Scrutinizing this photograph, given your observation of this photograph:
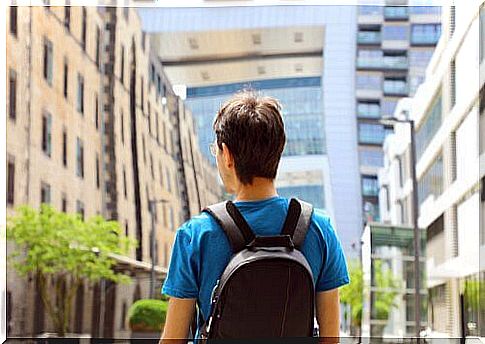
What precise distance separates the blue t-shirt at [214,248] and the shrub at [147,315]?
6752mm

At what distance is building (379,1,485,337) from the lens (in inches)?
267

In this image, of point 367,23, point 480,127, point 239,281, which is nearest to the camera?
point 239,281

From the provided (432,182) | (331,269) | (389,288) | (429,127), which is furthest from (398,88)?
(331,269)

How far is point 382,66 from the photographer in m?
8.12

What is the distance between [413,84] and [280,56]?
41.7 inches

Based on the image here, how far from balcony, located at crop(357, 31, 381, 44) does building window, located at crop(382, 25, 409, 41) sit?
5cm

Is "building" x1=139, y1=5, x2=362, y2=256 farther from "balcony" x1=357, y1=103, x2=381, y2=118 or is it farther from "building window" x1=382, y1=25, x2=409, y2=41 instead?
"building window" x1=382, y1=25, x2=409, y2=41

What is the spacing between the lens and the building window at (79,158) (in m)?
8.37

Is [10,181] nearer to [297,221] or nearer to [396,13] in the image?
[396,13]

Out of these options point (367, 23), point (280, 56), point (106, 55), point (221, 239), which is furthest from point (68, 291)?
point (221, 239)

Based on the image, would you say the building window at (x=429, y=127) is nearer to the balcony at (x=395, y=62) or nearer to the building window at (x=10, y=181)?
the balcony at (x=395, y=62)

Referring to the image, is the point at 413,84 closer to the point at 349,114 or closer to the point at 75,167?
the point at 349,114

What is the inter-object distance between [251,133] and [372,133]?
7060 mm

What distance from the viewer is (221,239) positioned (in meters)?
1.31
